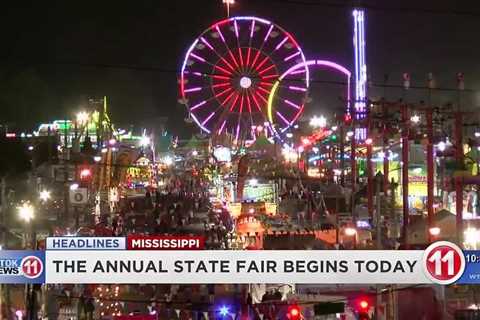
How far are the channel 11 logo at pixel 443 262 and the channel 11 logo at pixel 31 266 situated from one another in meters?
6.48

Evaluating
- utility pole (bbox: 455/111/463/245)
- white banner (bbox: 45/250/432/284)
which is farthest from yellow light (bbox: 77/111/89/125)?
white banner (bbox: 45/250/432/284)

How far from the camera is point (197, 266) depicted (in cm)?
1165

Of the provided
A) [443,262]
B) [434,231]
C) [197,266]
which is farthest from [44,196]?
[443,262]

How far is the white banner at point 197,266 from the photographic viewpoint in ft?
38.0

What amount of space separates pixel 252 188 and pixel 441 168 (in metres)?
11.8

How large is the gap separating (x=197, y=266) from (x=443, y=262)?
4132 millimetres

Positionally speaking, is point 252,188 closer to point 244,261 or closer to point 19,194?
point 19,194

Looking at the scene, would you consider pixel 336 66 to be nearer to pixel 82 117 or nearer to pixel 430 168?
pixel 430 168

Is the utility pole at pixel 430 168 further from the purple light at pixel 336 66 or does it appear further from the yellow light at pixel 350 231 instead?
the purple light at pixel 336 66

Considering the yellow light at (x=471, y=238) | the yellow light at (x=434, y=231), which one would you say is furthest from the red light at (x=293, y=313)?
the yellow light at (x=471, y=238)

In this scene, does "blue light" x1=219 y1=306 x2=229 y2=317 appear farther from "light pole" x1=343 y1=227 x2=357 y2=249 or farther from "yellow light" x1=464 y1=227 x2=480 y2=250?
"yellow light" x1=464 y1=227 x2=480 y2=250

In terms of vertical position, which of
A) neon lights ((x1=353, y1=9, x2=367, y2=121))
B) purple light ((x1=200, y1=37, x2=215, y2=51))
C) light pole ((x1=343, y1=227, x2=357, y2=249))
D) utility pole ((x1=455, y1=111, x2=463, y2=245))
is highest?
neon lights ((x1=353, y1=9, x2=367, y2=121))

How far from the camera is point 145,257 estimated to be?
11.6 m

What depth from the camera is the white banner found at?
11.6m
